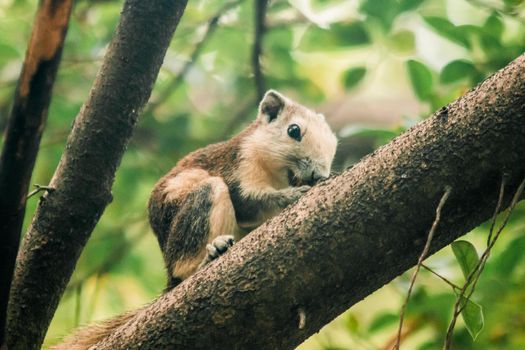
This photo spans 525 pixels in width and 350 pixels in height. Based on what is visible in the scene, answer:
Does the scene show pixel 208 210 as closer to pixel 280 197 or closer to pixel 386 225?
pixel 280 197

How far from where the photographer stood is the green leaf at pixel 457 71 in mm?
4543

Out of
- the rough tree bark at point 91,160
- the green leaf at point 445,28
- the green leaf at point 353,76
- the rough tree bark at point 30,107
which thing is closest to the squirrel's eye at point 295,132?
the green leaf at point 353,76

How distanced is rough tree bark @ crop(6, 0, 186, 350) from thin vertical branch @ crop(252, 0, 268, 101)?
1848mm

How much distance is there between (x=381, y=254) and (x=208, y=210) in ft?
5.95

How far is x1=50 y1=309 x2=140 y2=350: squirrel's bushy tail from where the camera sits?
4126mm

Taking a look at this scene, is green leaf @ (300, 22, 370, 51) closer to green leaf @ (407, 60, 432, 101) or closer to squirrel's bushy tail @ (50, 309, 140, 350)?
green leaf @ (407, 60, 432, 101)

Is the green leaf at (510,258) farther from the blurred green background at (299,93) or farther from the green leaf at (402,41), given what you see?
the green leaf at (402,41)

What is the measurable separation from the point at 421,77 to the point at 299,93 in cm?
180

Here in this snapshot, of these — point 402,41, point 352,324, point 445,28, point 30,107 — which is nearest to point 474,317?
point 352,324

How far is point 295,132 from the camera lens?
5.18m

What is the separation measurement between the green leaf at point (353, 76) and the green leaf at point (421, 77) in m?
0.64

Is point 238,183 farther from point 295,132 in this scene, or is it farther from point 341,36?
point 341,36

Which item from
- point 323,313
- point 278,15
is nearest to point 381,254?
point 323,313

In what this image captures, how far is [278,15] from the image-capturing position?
20.6 feet
